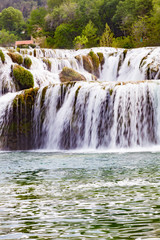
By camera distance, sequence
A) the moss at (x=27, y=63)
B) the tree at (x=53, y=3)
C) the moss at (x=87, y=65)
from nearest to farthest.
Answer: the moss at (x=27, y=63)
the moss at (x=87, y=65)
the tree at (x=53, y=3)

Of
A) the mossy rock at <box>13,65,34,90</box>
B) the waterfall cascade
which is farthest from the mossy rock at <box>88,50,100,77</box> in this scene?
the waterfall cascade

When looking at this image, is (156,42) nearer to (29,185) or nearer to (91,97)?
(91,97)

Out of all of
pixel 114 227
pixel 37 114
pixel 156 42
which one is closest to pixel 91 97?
pixel 37 114

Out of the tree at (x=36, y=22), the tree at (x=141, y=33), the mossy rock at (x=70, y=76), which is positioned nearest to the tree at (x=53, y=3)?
the tree at (x=36, y=22)

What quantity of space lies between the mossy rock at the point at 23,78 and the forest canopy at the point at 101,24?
29776mm

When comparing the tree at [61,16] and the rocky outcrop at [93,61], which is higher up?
the tree at [61,16]

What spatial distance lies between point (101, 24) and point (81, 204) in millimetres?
71484

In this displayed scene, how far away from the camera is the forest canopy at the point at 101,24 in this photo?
193ft

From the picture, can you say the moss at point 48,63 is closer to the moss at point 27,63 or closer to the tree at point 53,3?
the moss at point 27,63

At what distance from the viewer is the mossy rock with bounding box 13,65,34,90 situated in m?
30.0

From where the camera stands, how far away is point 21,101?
2506 centimetres

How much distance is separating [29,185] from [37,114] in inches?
596

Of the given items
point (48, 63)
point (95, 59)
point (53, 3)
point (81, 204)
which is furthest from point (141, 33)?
point (81, 204)

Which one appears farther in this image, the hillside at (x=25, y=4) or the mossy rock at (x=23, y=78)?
the hillside at (x=25, y=4)
